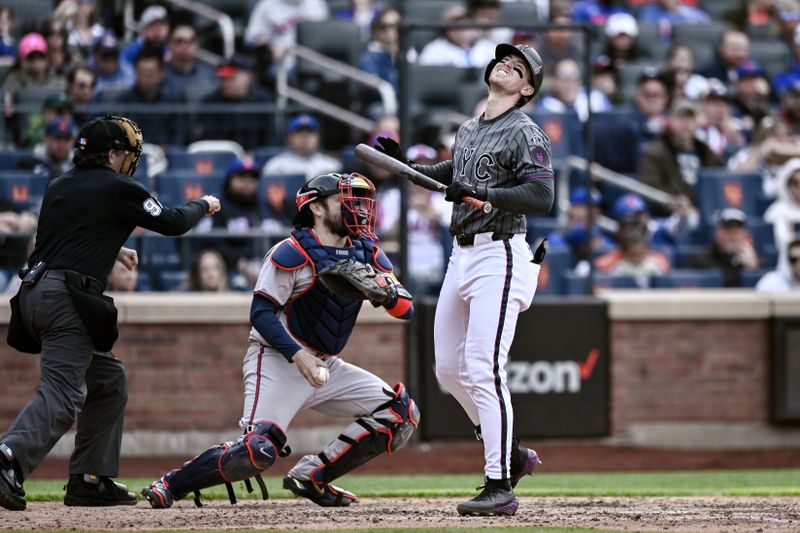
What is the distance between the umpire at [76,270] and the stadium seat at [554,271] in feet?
17.2

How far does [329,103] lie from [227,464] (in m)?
7.08

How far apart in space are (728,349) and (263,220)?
3915 millimetres

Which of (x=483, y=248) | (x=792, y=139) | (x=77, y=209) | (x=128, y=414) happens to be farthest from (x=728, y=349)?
(x=77, y=209)

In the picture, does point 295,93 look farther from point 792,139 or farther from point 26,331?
point 26,331

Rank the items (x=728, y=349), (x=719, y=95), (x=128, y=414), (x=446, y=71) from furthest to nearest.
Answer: (x=719, y=95) → (x=446, y=71) → (x=728, y=349) → (x=128, y=414)

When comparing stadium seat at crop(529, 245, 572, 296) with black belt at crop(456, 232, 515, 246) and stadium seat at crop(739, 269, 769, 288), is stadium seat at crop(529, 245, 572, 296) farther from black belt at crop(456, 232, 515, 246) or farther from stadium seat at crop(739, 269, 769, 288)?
black belt at crop(456, 232, 515, 246)

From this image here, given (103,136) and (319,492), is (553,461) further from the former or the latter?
(103,136)

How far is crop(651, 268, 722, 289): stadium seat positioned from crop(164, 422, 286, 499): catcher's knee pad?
6.20 meters

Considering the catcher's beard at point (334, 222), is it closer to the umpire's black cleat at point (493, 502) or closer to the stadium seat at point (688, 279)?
the umpire's black cleat at point (493, 502)

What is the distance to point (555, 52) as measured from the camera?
12.1 m

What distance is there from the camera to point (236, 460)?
6207mm

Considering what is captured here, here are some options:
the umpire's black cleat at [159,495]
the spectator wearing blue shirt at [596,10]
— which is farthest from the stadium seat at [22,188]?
the spectator wearing blue shirt at [596,10]

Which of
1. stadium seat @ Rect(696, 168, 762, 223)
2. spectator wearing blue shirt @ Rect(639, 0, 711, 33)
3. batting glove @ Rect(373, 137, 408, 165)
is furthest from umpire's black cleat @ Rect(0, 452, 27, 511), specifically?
spectator wearing blue shirt @ Rect(639, 0, 711, 33)

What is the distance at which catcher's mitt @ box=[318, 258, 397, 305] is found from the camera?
20.0 ft
